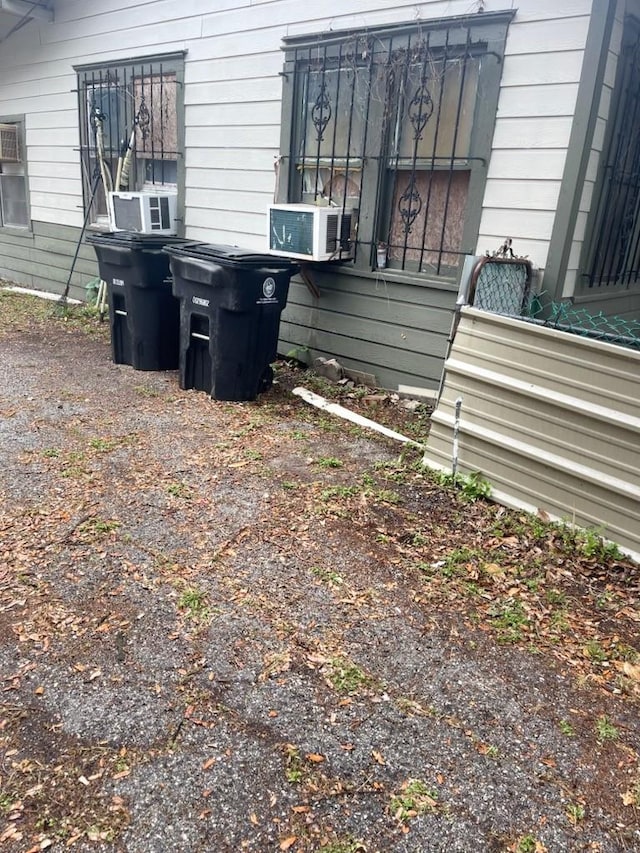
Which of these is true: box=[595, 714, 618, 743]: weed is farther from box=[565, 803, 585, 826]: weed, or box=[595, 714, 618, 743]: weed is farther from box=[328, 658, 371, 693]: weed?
box=[328, 658, 371, 693]: weed

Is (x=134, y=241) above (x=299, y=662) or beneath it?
above

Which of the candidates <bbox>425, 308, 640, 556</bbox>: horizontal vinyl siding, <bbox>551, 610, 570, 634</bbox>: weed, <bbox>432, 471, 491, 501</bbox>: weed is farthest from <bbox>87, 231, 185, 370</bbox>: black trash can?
<bbox>551, 610, 570, 634</bbox>: weed

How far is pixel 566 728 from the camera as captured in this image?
198cm

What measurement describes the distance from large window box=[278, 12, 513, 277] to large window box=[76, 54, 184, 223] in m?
1.69

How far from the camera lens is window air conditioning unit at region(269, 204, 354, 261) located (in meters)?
4.85

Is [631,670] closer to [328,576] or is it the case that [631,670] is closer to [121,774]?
[328,576]

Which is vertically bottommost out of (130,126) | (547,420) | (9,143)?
(547,420)

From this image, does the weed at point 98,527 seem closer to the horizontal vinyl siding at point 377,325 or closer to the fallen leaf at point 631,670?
the fallen leaf at point 631,670

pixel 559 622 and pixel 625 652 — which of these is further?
pixel 559 622

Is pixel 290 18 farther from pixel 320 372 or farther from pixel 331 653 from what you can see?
A: pixel 331 653

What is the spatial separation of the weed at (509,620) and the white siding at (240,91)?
8.17 feet

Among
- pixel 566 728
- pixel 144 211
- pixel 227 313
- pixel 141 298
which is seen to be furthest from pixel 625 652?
pixel 144 211

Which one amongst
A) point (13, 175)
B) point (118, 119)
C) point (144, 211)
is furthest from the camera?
point (13, 175)

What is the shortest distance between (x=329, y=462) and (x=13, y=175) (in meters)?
7.67
